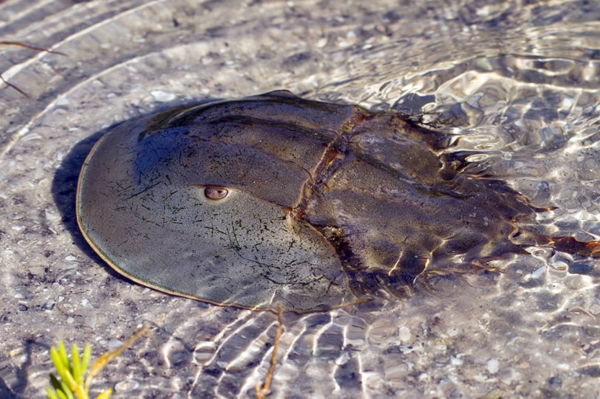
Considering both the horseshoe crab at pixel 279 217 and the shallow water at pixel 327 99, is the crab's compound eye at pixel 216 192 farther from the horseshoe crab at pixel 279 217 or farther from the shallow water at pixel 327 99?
the shallow water at pixel 327 99

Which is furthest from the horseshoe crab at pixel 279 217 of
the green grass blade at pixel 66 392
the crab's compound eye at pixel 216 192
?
the green grass blade at pixel 66 392

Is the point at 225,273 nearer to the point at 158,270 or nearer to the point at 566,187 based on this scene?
the point at 158,270

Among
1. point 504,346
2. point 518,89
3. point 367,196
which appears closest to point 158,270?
point 367,196

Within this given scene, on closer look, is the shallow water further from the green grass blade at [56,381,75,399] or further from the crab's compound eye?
the crab's compound eye

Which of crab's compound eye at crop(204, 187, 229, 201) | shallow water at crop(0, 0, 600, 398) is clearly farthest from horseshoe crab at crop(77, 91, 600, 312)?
shallow water at crop(0, 0, 600, 398)

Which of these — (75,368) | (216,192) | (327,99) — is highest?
(216,192)

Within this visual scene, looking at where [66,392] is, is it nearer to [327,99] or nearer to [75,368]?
[75,368]

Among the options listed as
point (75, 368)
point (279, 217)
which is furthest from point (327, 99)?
point (75, 368)
